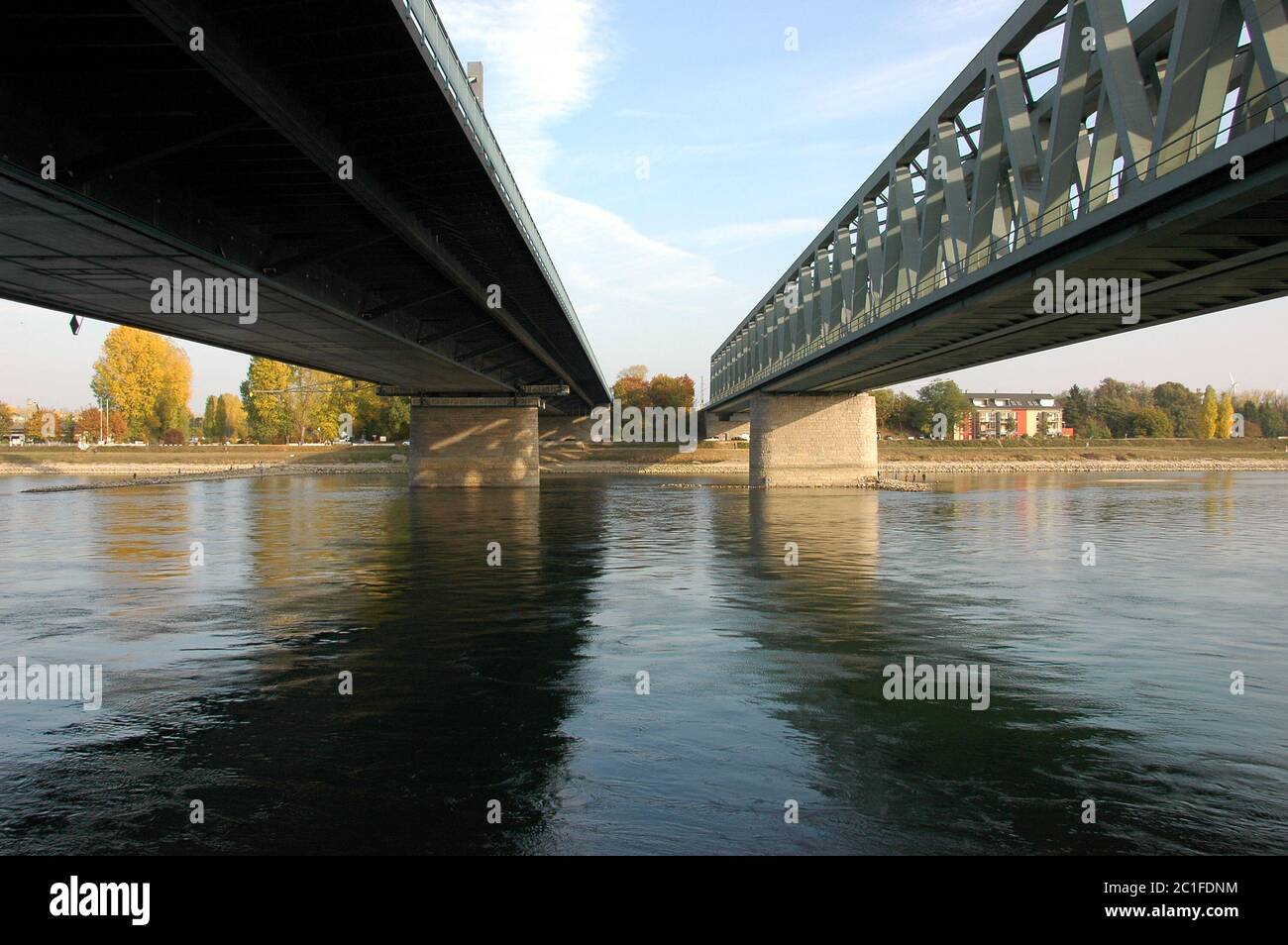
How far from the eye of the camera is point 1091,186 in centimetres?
2398

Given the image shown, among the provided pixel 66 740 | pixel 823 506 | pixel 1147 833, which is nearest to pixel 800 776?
pixel 1147 833

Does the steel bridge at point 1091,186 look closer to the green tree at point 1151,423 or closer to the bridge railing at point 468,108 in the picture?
the bridge railing at point 468,108

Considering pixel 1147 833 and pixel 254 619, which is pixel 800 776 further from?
pixel 254 619

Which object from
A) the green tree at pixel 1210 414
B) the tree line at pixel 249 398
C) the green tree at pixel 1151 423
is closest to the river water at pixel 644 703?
the tree line at pixel 249 398

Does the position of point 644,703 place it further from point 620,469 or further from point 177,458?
point 177,458

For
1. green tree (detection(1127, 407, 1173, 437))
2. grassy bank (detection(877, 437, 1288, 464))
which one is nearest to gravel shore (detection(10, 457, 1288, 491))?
grassy bank (detection(877, 437, 1288, 464))

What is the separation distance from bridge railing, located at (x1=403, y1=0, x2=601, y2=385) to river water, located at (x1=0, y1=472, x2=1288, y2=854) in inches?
413

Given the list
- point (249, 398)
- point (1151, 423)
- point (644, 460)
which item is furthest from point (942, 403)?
point (249, 398)

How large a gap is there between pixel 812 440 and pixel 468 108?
5995 cm

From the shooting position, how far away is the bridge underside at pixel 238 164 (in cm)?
1466

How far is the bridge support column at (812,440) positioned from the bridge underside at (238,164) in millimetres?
44385

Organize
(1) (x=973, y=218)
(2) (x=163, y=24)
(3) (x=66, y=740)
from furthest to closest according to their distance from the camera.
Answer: (1) (x=973, y=218) → (2) (x=163, y=24) → (3) (x=66, y=740)

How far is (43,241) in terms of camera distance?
21016 mm

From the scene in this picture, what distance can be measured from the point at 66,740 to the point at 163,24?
369 inches
